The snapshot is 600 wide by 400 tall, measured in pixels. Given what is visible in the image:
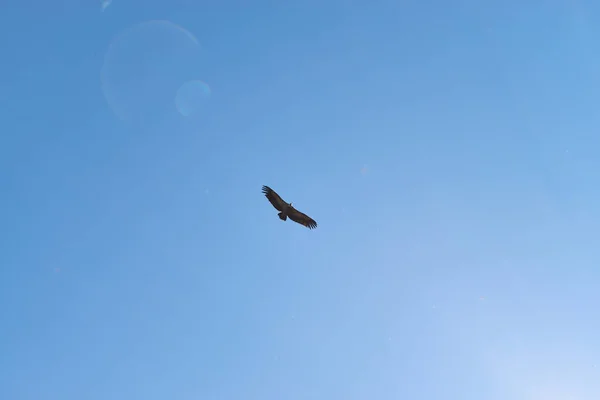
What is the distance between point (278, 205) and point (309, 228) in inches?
84.4

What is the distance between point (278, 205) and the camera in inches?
1073

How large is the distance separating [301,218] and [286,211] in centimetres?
95

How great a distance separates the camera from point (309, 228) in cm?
2809

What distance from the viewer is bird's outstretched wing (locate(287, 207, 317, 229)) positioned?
27.5 m

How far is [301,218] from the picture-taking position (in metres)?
27.9

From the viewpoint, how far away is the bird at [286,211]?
88.8 ft

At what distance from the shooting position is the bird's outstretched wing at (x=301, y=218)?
2752cm

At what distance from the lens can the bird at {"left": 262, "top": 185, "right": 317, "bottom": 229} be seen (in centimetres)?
2706

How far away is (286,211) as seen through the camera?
27453mm
